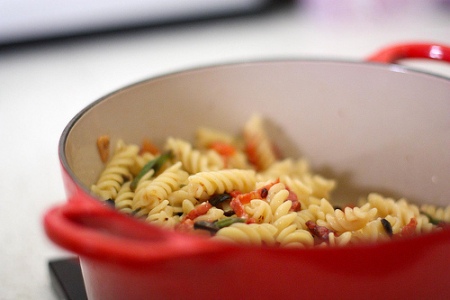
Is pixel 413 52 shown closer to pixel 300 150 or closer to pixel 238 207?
pixel 300 150

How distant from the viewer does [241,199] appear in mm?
677

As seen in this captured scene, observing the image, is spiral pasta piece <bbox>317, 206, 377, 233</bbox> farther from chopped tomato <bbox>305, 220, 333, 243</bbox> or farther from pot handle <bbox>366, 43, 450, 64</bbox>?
pot handle <bbox>366, 43, 450, 64</bbox>

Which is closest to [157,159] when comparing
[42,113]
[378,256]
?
[378,256]

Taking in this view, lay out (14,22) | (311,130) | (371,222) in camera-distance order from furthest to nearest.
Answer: (14,22), (311,130), (371,222)

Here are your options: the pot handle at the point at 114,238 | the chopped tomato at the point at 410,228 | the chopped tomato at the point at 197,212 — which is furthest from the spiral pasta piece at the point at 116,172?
the chopped tomato at the point at 410,228

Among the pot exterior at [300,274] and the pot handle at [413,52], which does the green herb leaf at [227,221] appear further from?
the pot handle at [413,52]

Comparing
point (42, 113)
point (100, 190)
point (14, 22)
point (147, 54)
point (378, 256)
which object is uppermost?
point (14, 22)

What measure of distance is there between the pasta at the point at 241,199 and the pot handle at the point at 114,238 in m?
0.12

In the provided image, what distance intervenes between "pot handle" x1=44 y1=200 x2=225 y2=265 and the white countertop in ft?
1.18

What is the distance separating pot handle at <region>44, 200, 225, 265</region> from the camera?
1.29ft

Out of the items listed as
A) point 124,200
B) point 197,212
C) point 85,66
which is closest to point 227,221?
point 197,212

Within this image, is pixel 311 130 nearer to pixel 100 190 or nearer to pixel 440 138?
pixel 440 138

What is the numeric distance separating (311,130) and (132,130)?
0.28 m

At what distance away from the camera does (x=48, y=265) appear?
752mm
